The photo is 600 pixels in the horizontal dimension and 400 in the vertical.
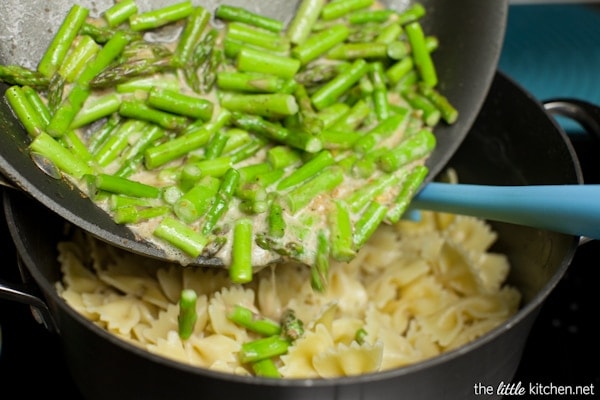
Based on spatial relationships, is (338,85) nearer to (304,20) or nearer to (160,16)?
(304,20)

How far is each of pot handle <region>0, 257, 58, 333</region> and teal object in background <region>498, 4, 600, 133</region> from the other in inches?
105

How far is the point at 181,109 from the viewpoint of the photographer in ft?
8.32

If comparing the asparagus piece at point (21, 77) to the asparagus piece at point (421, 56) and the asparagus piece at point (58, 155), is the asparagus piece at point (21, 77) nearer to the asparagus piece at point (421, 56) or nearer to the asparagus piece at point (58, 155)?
the asparagus piece at point (58, 155)


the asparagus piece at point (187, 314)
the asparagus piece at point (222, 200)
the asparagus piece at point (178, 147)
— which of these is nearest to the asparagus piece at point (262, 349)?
the asparagus piece at point (187, 314)

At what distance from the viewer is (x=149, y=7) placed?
8.80 feet

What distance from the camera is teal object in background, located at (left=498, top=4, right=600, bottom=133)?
386 cm

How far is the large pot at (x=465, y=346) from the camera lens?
6.15 feet

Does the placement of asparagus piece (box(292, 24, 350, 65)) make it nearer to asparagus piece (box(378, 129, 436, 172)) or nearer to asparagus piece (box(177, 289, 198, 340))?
asparagus piece (box(378, 129, 436, 172))

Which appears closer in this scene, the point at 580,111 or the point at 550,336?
the point at 580,111

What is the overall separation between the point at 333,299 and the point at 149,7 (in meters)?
1.37

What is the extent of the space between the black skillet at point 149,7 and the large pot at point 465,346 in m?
0.21

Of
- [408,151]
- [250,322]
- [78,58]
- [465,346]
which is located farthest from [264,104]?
[465,346]

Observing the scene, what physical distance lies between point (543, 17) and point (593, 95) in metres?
0.73

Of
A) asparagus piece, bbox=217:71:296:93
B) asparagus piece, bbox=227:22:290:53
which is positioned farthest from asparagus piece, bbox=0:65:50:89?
asparagus piece, bbox=227:22:290:53
